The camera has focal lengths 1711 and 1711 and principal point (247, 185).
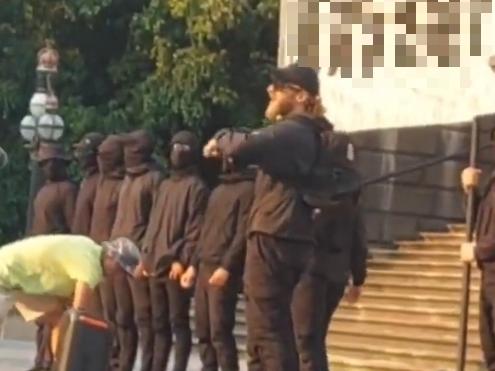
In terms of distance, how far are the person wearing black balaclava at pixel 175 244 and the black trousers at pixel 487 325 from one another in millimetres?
2385

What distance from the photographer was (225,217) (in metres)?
11.9

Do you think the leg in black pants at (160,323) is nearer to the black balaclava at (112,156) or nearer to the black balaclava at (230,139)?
the black balaclava at (112,156)

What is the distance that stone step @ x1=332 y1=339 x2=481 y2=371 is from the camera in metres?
14.0

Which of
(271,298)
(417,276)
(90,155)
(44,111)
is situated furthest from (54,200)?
(44,111)

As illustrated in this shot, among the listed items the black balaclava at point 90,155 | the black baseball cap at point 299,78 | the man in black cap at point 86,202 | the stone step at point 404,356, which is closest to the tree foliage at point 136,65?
→ the stone step at point 404,356

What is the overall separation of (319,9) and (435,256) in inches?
125

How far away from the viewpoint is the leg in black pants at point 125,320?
13125 millimetres

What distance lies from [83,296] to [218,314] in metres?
3.65

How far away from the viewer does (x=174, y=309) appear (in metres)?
12.7

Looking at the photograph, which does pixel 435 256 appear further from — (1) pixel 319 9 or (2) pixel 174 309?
(2) pixel 174 309

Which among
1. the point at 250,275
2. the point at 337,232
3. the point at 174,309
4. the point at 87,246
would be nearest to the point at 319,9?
the point at 174,309

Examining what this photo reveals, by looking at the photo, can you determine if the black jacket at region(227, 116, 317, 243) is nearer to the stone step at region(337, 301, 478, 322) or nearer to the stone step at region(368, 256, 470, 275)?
the stone step at region(337, 301, 478, 322)

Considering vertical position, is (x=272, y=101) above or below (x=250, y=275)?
above

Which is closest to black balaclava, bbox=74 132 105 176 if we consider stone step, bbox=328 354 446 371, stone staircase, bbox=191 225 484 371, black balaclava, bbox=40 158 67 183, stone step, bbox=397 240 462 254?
black balaclava, bbox=40 158 67 183
